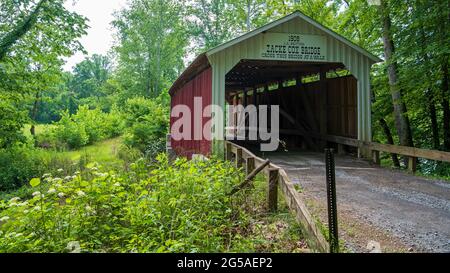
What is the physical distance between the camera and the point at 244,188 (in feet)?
15.9

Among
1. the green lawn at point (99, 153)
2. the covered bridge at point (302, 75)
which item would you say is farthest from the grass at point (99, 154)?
the covered bridge at point (302, 75)

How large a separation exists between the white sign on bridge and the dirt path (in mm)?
3313

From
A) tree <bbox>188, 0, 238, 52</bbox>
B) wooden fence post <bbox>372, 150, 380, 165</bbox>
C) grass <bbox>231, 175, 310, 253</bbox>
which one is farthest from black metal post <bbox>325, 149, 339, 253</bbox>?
tree <bbox>188, 0, 238, 52</bbox>

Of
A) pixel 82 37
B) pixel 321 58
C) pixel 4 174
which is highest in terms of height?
pixel 82 37

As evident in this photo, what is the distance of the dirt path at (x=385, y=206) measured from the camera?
133 inches

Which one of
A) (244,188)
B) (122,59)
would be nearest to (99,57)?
(122,59)

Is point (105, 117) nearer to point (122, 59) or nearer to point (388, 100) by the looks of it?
point (122, 59)

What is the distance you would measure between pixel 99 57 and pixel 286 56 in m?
66.0

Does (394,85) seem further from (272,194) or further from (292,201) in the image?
(292,201)

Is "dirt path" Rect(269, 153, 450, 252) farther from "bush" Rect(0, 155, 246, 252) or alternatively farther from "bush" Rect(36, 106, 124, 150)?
"bush" Rect(36, 106, 124, 150)

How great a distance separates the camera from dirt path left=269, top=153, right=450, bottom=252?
3371mm

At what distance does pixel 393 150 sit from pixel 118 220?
640 cm

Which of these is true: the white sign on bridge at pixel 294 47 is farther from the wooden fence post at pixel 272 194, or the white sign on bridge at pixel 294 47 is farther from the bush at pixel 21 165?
the bush at pixel 21 165

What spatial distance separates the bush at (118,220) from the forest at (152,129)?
18 millimetres
